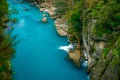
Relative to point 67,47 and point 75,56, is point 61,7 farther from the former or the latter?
point 75,56

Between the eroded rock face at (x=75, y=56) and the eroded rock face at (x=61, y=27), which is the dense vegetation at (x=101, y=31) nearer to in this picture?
the eroded rock face at (x=75, y=56)

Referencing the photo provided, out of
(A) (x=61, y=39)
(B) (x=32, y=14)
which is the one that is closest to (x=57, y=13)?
(B) (x=32, y=14)

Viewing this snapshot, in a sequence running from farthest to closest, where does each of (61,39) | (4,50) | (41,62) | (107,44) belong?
(61,39), (41,62), (107,44), (4,50)

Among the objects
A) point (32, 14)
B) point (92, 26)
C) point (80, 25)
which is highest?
point (92, 26)

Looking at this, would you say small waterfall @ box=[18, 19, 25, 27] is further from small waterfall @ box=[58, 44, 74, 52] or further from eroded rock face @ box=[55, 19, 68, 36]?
small waterfall @ box=[58, 44, 74, 52]

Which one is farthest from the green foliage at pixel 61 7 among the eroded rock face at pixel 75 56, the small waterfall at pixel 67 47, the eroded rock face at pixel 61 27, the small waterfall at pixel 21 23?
the eroded rock face at pixel 75 56

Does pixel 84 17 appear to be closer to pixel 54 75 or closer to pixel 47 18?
pixel 54 75

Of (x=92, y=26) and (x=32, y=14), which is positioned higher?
(x=92, y=26)

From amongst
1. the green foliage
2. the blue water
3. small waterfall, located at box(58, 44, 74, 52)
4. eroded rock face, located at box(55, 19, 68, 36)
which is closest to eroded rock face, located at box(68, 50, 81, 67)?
the blue water
